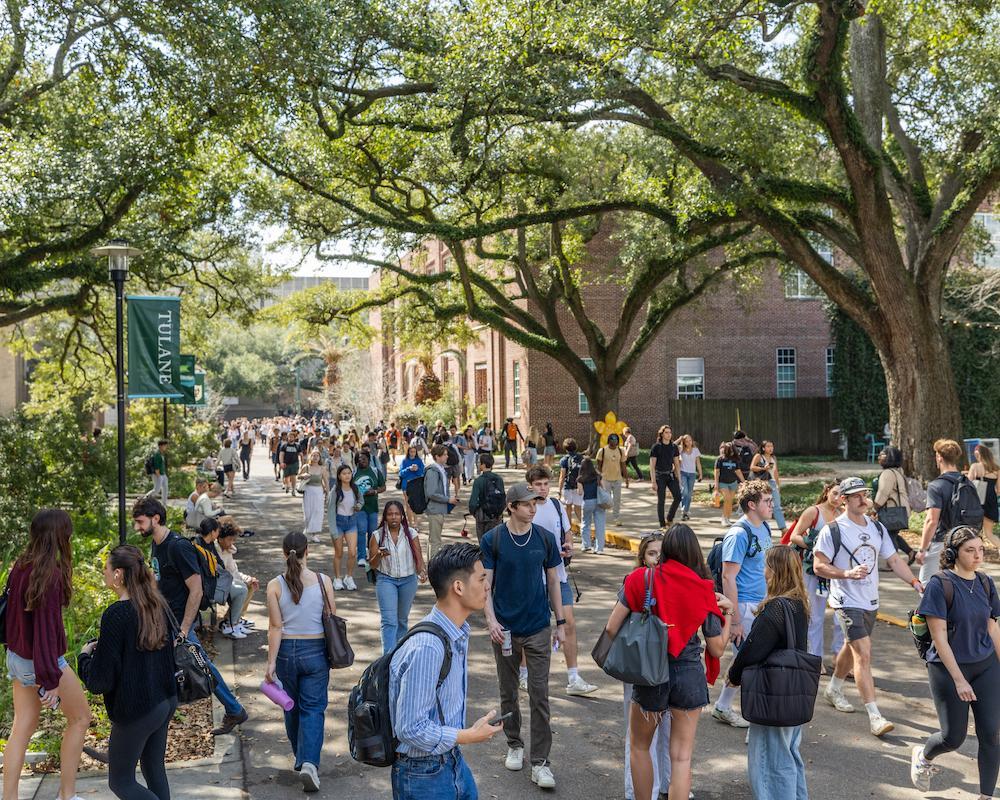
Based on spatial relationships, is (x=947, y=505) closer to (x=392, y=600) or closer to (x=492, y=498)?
(x=492, y=498)

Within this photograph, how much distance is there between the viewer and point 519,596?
6.27 metres

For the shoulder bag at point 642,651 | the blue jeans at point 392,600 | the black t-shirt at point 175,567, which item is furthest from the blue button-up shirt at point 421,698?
the blue jeans at point 392,600

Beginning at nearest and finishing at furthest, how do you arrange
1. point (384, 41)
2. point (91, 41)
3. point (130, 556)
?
point (130, 556)
point (91, 41)
point (384, 41)

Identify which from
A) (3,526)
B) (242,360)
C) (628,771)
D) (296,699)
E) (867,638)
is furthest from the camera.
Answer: (242,360)

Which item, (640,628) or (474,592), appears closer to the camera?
(474,592)

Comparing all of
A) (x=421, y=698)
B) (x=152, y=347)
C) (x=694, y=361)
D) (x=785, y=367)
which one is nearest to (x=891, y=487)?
(x=421, y=698)

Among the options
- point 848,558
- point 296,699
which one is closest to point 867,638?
point 848,558

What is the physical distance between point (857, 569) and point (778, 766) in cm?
239

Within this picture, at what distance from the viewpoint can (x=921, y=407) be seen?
1700cm

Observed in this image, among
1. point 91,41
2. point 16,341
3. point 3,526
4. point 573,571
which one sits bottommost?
point 573,571

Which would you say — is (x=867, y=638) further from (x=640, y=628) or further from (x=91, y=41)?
(x=91, y=41)

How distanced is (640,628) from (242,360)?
87.4 meters

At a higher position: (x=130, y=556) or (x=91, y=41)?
(x=91, y=41)

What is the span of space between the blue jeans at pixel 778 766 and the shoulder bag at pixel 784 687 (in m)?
0.12
